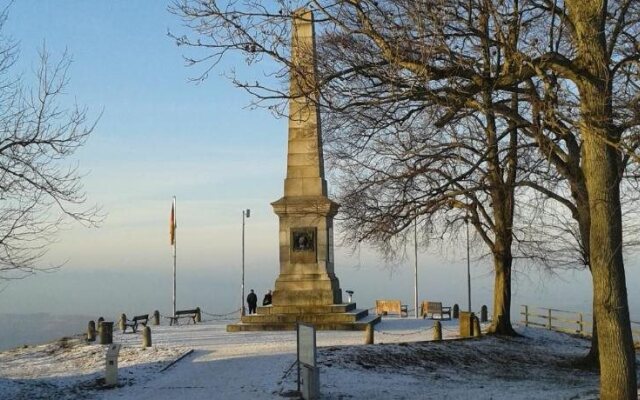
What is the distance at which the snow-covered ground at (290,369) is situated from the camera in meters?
15.0

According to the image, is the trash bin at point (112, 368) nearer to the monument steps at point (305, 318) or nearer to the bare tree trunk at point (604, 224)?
the bare tree trunk at point (604, 224)

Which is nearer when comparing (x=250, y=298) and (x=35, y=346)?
(x=35, y=346)

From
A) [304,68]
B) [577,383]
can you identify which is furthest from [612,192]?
[577,383]

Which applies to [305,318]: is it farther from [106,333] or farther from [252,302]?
[252,302]

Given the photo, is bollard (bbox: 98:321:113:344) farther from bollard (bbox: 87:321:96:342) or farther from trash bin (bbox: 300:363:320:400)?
trash bin (bbox: 300:363:320:400)

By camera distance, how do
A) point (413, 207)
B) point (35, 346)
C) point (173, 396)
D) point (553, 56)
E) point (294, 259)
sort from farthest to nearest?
point (294, 259) < point (35, 346) < point (413, 207) < point (173, 396) < point (553, 56)

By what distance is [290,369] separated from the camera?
1706cm

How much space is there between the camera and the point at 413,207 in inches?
664

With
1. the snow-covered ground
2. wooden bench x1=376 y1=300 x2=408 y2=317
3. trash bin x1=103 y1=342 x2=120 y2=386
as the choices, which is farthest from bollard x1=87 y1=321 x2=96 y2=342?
wooden bench x1=376 y1=300 x2=408 y2=317

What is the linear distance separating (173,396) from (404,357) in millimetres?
6587

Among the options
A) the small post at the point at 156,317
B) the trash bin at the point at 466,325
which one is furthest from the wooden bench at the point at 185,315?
the trash bin at the point at 466,325

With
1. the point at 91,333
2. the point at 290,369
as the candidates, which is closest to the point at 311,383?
the point at 290,369

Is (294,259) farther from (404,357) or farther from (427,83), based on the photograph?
(427,83)

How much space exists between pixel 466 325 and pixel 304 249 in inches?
245
